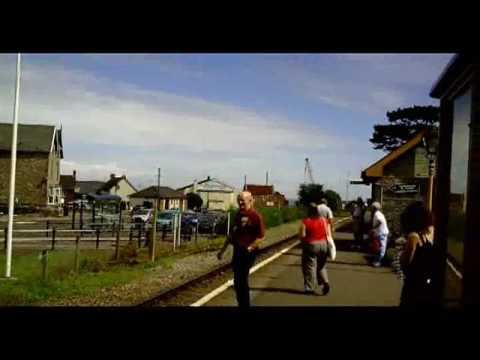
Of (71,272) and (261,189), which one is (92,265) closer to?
(71,272)

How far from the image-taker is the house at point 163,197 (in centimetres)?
10415

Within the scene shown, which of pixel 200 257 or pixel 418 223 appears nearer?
pixel 418 223

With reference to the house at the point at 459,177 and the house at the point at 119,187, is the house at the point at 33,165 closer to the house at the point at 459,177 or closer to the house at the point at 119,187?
the house at the point at 119,187

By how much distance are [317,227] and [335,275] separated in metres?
3.83

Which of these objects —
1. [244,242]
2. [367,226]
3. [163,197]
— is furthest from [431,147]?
[163,197]

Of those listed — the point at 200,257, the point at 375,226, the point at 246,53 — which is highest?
the point at 246,53

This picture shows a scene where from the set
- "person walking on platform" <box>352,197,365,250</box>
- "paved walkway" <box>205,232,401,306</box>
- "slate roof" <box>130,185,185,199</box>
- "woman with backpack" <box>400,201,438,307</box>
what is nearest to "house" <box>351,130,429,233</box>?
"person walking on platform" <box>352,197,365,250</box>

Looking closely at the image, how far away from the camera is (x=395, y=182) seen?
1289 inches

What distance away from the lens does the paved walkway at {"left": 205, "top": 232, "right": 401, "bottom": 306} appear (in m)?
11.4

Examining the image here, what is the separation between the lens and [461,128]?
18.8ft

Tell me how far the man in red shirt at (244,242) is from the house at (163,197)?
287 ft

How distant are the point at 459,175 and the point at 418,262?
2.80 feet
